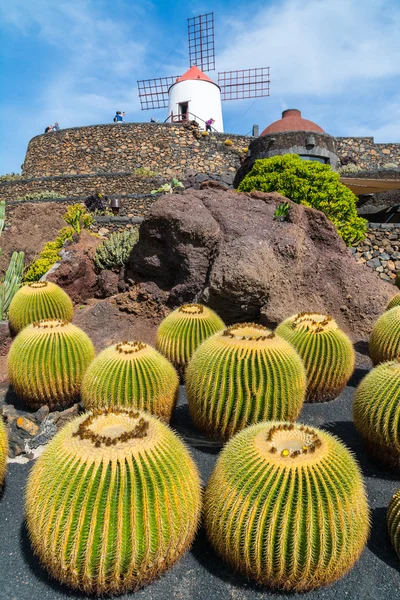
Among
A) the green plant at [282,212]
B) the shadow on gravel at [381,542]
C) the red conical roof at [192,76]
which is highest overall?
the red conical roof at [192,76]

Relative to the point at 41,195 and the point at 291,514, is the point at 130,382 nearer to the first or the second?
the point at 291,514

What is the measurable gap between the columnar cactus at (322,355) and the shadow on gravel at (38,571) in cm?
304

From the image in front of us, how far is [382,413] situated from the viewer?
3650mm

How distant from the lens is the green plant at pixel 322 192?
34.5 feet

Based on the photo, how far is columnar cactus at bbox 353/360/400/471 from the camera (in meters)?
3.59

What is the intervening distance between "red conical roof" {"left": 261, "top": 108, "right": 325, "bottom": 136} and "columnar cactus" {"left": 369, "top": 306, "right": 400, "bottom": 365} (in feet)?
50.0

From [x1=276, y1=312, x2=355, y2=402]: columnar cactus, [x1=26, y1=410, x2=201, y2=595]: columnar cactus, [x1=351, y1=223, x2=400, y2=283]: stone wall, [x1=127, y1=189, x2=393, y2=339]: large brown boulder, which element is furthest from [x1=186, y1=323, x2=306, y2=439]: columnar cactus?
[x1=351, y1=223, x2=400, y2=283]: stone wall

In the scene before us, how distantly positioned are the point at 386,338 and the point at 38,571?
411 centimetres

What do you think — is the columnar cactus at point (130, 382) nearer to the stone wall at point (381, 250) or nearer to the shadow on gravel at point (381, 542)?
the shadow on gravel at point (381, 542)

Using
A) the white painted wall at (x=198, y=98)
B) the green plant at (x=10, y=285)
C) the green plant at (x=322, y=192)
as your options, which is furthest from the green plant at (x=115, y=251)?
the white painted wall at (x=198, y=98)

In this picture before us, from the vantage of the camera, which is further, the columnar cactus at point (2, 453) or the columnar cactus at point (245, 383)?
the columnar cactus at point (245, 383)

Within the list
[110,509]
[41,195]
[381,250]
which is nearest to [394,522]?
[110,509]

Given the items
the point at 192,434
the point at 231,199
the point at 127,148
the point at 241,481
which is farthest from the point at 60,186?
the point at 241,481

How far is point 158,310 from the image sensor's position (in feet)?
25.5
